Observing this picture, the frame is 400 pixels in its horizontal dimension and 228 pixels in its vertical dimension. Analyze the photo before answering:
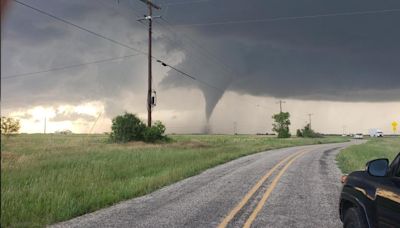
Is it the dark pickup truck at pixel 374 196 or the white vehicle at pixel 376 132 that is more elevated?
the white vehicle at pixel 376 132

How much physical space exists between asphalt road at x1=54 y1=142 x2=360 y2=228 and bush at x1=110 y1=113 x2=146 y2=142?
2929 cm

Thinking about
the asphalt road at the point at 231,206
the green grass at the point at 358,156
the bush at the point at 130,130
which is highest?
the bush at the point at 130,130

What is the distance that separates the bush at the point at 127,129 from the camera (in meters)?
44.3

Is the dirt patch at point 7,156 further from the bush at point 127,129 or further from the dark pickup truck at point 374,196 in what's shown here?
the bush at point 127,129

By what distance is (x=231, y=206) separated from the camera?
1040 centimetres

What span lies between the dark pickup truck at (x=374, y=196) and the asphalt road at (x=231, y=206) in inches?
115

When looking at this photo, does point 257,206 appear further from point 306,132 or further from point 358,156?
point 306,132

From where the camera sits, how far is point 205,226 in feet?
27.0

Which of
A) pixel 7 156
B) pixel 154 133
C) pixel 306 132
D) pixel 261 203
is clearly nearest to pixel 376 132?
Answer: pixel 306 132

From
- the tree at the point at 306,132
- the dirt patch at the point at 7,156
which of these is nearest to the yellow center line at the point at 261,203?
the dirt patch at the point at 7,156

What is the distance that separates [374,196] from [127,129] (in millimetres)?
40748

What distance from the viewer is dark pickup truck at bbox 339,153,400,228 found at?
14.1 ft

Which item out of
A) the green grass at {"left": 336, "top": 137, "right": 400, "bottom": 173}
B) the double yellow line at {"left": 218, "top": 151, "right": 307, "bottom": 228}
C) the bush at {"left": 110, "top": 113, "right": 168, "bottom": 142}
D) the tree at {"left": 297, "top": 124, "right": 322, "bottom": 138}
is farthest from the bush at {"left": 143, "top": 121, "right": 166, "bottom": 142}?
the tree at {"left": 297, "top": 124, "right": 322, "bottom": 138}

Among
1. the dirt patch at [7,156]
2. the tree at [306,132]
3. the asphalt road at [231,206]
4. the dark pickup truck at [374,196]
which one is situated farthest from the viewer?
the tree at [306,132]
